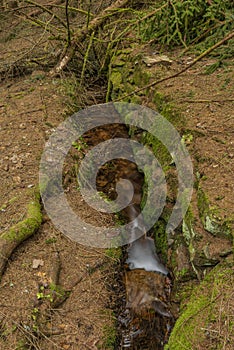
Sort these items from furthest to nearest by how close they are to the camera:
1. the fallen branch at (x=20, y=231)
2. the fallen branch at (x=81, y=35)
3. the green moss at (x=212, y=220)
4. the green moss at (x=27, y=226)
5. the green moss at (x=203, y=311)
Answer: the fallen branch at (x=81, y=35) → the green moss at (x=27, y=226) → the fallen branch at (x=20, y=231) → the green moss at (x=212, y=220) → the green moss at (x=203, y=311)

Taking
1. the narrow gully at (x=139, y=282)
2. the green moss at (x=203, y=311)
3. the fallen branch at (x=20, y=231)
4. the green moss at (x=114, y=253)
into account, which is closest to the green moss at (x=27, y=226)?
the fallen branch at (x=20, y=231)

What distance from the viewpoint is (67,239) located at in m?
4.05

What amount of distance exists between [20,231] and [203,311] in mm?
1982

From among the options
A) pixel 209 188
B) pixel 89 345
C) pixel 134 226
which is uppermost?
pixel 209 188

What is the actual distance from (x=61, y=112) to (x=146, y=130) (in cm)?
147

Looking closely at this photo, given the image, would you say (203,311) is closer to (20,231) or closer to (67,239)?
(67,239)

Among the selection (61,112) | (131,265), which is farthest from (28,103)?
(131,265)

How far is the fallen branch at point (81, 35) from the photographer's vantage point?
6.35 metres

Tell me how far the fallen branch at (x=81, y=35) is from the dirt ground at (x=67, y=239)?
1325 mm

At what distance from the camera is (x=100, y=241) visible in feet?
13.8

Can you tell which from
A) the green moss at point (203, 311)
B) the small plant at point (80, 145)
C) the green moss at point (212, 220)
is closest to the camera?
the green moss at point (203, 311)

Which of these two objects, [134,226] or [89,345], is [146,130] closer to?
[134,226]

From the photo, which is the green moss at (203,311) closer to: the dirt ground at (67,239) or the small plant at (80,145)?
the dirt ground at (67,239)

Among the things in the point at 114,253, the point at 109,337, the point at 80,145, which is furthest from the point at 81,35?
the point at 109,337
